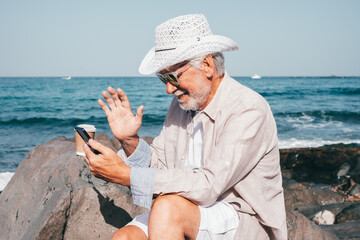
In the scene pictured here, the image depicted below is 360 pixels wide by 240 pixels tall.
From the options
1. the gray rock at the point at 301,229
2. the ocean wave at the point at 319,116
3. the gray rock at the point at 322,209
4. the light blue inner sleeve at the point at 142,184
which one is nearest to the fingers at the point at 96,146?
the light blue inner sleeve at the point at 142,184

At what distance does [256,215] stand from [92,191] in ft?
5.80

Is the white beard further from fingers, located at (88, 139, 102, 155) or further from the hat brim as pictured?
fingers, located at (88, 139, 102, 155)

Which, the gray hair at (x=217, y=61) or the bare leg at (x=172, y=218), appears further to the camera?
the gray hair at (x=217, y=61)

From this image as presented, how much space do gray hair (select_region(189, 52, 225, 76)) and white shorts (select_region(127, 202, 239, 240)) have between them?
87cm

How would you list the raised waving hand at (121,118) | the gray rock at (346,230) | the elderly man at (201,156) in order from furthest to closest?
the gray rock at (346,230)
the raised waving hand at (121,118)
the elderly man at (201,156)

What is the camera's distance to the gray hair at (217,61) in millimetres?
2460

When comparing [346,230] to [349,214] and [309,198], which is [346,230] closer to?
[349,214]

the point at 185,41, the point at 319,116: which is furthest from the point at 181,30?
the point at 319,116

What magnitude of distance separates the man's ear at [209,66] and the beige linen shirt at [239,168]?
93mm

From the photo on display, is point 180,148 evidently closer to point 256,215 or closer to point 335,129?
point 256,215

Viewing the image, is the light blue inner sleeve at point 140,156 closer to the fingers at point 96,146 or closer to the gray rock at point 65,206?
the fingers at point 96,146

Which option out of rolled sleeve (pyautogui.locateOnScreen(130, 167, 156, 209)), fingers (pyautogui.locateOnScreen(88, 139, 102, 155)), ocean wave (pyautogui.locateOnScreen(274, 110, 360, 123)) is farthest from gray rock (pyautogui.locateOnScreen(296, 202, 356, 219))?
ocean wave (pyautogui.locateOnScreen(274, 110, 360, 123))

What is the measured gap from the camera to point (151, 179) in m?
2.08

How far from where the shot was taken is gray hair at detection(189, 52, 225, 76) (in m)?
2.46
